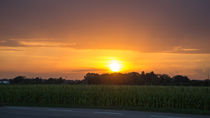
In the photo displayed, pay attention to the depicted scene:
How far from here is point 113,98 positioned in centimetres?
2953

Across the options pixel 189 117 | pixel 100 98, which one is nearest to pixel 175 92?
pixel 100 98

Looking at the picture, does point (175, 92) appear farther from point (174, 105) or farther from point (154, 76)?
point (154, 76)

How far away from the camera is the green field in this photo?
1059 inches

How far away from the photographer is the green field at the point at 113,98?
26.9 meters

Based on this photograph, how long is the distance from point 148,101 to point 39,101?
1158cm

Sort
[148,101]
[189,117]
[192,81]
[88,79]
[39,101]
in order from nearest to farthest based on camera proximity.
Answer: [189,117] < [148,101] < [39,101] < [192,81] < [88,79]

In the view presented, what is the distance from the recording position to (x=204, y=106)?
1038 inches

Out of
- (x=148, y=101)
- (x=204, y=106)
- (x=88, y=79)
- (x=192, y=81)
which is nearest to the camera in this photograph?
(x=204, y=106)

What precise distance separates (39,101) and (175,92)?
14.1 m

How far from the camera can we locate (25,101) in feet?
105

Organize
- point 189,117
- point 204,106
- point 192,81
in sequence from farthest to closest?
point 192,81 → point 204,106 → point 189,117

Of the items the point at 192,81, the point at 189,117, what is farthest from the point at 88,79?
the point at 189,117

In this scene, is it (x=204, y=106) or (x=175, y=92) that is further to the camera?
(x=175, y=92)

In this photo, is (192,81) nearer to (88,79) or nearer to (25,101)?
(88,79)
